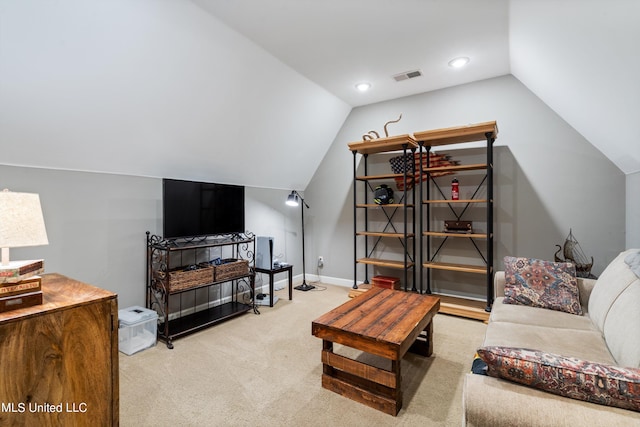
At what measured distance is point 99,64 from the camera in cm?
214

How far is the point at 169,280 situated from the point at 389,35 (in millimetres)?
2903

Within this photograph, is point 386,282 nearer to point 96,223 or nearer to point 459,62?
point 459,62

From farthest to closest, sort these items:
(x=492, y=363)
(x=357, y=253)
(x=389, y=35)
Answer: (x=357, y=253) < (x=389, y=35) < (x=492, y=363)

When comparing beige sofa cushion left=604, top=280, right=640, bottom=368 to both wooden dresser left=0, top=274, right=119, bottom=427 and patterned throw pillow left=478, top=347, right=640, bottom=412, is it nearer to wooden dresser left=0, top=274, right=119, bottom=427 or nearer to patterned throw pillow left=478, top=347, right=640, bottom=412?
patterned throw pillow left=478, top=347, right=640, bottom=412

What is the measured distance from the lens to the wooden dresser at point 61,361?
1.17 meters

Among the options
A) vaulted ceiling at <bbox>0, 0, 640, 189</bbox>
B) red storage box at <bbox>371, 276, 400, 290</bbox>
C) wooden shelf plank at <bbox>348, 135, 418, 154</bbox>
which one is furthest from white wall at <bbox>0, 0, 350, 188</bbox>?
red storage box at <bbox>371, 276, 400, 290</bbox>

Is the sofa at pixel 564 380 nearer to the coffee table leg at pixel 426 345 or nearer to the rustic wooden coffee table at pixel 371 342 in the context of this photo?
the rustic wooden coffee table at pixel 371 342

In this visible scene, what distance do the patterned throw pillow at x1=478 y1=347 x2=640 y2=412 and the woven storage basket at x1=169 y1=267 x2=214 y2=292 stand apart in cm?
253

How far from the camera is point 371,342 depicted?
186 centimetres

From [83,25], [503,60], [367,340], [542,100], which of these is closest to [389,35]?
[503,60]

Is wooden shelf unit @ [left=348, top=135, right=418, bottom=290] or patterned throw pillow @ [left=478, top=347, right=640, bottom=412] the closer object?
patterned throw pillow @ [left=478, top=347, right=640, bottom=412]

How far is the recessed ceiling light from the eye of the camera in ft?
10.4

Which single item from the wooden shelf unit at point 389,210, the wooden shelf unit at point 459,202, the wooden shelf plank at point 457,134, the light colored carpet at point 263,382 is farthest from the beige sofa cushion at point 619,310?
the wooden shelf unit at point 389,210

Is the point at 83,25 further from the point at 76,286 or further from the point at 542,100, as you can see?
the point at 542,100
